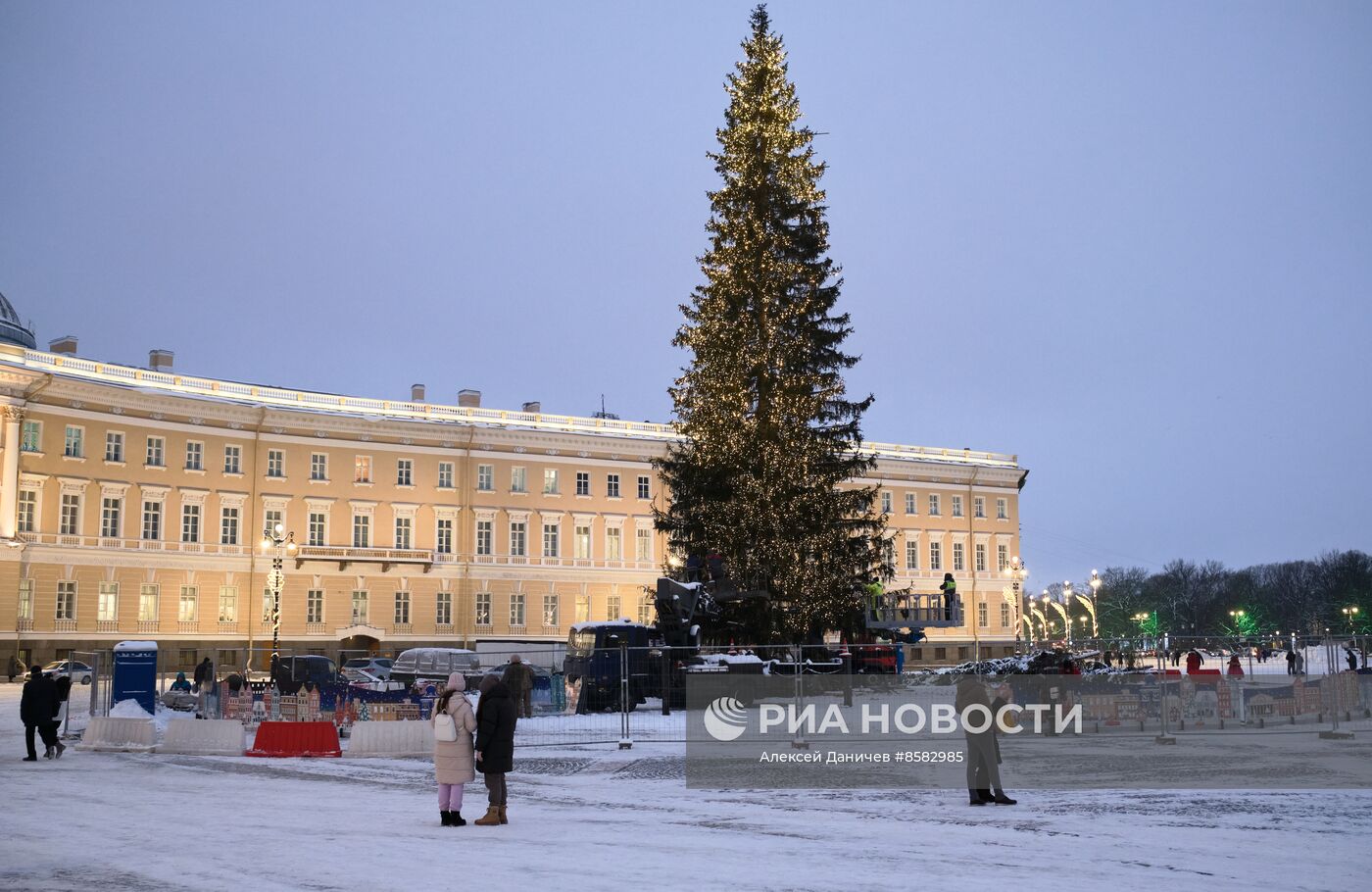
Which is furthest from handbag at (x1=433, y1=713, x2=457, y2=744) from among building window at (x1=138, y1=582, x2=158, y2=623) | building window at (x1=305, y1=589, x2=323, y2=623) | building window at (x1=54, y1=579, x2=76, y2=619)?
building window at (x1=305, y1=589, x2=323, y2=623)

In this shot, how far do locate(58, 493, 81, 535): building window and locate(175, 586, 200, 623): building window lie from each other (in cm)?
516

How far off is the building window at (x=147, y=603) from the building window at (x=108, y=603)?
965 mm

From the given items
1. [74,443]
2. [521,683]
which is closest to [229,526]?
[74,443]

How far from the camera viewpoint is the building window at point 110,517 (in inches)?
2093

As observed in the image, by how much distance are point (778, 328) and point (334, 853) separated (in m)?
25.8

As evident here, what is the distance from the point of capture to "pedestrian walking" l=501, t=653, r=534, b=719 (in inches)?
934

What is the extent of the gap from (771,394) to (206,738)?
18.1 metres

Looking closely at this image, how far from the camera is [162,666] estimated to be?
4900cm

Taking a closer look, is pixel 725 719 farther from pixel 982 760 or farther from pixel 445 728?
pixel 445 728

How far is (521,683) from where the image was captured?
2461 cm

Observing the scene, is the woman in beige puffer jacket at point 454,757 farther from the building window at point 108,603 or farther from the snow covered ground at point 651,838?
the building window at point 108,603

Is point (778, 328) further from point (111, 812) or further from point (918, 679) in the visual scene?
point (111, 812)

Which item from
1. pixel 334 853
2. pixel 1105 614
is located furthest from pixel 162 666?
pixel 1105 614

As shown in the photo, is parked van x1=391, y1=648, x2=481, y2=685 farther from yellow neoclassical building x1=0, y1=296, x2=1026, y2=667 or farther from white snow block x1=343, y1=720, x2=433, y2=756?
white snow block x1=343, y1=720, x2=433, y2=756
